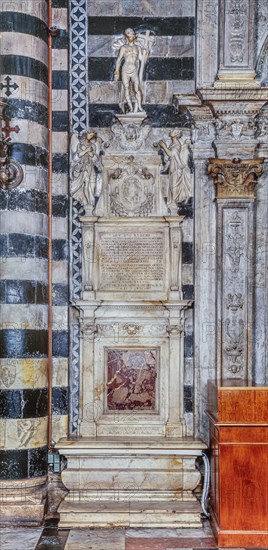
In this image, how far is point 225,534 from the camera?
6.52m

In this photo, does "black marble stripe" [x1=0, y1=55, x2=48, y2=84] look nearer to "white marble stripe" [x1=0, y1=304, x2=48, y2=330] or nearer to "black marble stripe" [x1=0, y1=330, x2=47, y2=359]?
"white marble stripe" [x1=0, y1=304, x2=48, y2=330]

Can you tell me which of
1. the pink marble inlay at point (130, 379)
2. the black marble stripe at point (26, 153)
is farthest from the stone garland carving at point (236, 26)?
the pink marble inlay at point (130, 379)

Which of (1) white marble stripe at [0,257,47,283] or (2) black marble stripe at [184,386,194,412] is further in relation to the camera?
(2) black marble stripe at [184,386,194,412]

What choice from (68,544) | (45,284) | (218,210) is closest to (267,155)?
(218,210)

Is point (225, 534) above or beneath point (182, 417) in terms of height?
beneath

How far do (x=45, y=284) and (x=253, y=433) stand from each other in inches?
104

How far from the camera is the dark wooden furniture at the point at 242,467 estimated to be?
6.50m

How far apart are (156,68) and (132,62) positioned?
0.29 meters

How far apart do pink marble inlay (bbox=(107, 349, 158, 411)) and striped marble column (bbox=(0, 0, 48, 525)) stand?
76cm

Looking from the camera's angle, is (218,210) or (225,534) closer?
(225,534)

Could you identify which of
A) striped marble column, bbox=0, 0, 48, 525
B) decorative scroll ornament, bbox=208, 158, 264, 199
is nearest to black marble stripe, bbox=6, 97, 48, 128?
striped marble column, bbox=0, 0, 48, 525

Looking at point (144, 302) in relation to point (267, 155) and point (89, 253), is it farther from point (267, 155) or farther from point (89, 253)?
point (267, 155)

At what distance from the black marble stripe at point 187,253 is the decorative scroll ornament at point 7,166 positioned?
1.93 meters

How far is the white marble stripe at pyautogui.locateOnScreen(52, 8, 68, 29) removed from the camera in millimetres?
7887
